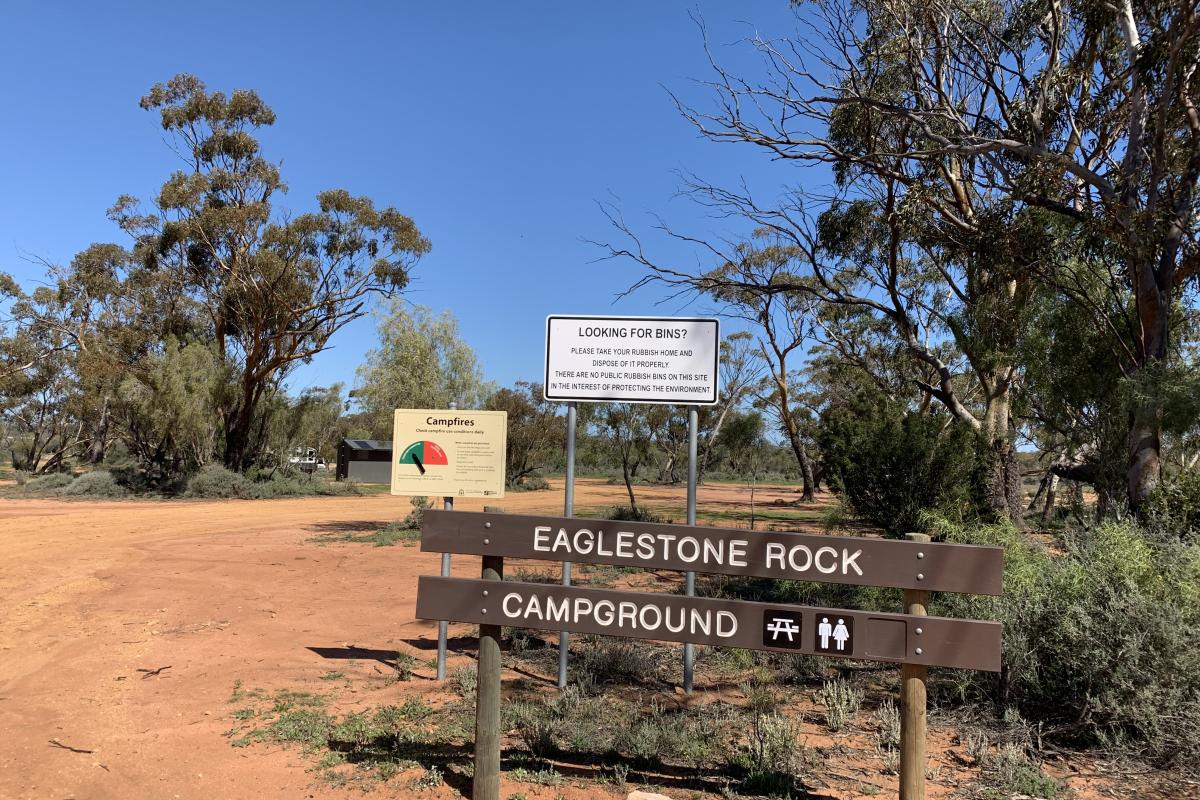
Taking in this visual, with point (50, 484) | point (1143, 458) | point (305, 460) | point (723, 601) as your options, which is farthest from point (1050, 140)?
point (305, 460)

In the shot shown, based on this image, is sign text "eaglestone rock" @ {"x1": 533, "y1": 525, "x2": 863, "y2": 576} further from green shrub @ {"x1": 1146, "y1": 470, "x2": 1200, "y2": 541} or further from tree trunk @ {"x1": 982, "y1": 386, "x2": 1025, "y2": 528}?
tree trunk @ {"x1": 982, "y1": 386, "x2": 1025, "y2": 528}

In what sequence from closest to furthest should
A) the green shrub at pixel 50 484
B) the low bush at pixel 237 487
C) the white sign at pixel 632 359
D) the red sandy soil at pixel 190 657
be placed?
the red sandy soil at pixel 190 657 → the white sign at pixel 632 359 → the green shrub at pixel 50 484 → the low bush at pixel 237 487

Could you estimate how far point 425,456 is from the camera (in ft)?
20.0

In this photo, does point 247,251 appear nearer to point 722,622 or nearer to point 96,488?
point 96,488

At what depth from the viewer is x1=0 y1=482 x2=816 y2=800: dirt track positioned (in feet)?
13.5

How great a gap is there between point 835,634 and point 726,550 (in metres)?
0.61

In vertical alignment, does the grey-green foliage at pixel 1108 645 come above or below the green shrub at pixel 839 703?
above

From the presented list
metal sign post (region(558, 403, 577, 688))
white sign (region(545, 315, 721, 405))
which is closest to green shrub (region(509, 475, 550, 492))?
metal sign post (region(558, 403, 577, 688))

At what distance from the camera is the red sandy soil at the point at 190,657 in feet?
13.1

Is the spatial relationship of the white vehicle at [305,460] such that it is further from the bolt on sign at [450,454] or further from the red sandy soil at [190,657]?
the bolt on sign at [450,454]

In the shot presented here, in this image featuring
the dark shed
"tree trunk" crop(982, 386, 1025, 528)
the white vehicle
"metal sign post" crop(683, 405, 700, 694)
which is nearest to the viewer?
"metal sign post" crop(683, 405, 700, 694)

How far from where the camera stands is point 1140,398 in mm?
7426

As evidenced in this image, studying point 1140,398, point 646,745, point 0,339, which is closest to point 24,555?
point 646,745

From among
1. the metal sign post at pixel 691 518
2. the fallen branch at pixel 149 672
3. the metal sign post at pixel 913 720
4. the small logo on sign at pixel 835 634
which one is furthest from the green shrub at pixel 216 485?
the metal sign post at pixel 913 720
